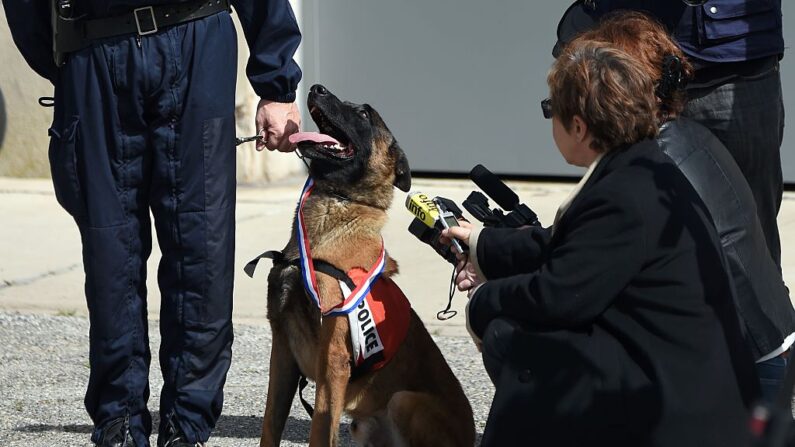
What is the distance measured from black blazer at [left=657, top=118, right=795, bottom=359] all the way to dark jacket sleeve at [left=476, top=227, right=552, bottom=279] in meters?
0.44

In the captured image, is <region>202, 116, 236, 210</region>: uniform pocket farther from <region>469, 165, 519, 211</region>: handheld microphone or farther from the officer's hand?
<region>469, 165, 519, 211</region>: handheld microphone

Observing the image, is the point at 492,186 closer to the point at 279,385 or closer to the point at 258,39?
the point at 258,39

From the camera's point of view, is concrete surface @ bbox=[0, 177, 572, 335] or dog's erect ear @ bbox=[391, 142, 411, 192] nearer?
dog's erect ear @ bbox=[391, 142, 411, 192]

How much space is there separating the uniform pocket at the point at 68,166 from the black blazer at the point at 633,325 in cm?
146

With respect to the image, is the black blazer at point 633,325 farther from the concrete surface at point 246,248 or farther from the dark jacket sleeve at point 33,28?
the concrete surface at point 246,248

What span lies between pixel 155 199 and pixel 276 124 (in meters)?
0.45

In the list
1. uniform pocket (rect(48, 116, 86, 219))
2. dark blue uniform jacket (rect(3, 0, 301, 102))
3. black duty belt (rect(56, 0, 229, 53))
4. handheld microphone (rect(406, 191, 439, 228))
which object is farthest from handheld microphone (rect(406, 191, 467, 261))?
uniform pocket (rect(48, 116, 86, 219))

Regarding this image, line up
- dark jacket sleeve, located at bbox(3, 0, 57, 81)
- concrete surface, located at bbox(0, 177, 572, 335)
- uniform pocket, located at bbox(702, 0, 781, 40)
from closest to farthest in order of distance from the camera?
uniform pocket, located at bbox(702, 0, 781, 40) < dark jacket sleeve, located at bbox(3, 0, 57, 81) < concrete surface, located at bbox(0, 177, 572, 335)

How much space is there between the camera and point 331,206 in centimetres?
396

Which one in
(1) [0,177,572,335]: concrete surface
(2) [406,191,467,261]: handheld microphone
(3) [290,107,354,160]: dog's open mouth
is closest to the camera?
(2) [406,191,467,261]: handheld microphone

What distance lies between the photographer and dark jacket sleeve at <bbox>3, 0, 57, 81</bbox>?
3.64 meters

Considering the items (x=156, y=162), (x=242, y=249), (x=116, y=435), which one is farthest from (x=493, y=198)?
(x=242, y=249)

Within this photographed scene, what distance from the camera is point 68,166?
362cm

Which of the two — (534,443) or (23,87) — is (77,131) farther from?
(23,87)
